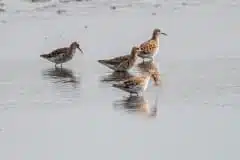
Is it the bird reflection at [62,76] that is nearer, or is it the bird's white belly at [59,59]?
the bird reflection at [62,76]

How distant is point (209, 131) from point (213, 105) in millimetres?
1815

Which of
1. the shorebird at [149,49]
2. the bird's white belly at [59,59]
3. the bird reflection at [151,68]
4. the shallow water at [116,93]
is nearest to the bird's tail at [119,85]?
the shallow water at [116,93]

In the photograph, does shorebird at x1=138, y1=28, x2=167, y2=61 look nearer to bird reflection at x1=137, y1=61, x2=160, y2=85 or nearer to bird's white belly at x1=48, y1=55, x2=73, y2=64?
bird reflection at x1=137, y1=61, x2=160, y2=85

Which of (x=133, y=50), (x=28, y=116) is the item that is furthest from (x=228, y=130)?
(x=133, y=50)

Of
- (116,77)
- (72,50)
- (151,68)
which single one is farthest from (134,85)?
(72,50)

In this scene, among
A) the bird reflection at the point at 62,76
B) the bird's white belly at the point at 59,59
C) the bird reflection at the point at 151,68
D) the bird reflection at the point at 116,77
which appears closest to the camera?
the bird reflection at the point at 151,68

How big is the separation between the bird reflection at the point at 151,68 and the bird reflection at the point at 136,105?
1204 mm

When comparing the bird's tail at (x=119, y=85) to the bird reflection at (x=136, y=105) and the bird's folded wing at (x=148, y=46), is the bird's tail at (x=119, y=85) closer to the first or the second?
the bird reflection at (x=136, y=105)

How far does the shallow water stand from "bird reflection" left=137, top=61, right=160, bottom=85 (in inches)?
5.8

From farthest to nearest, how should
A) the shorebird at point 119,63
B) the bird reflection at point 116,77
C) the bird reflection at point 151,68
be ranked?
the shorebird at point 119,63, the bird reflection at point 116,77, the bird reflection at point 151,68

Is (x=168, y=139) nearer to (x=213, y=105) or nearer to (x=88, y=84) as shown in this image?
(x=213, y=105)

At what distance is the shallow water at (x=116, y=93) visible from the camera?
14.1m

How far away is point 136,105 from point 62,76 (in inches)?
129

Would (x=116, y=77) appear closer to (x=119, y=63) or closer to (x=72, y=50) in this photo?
(x=119, y=63)
